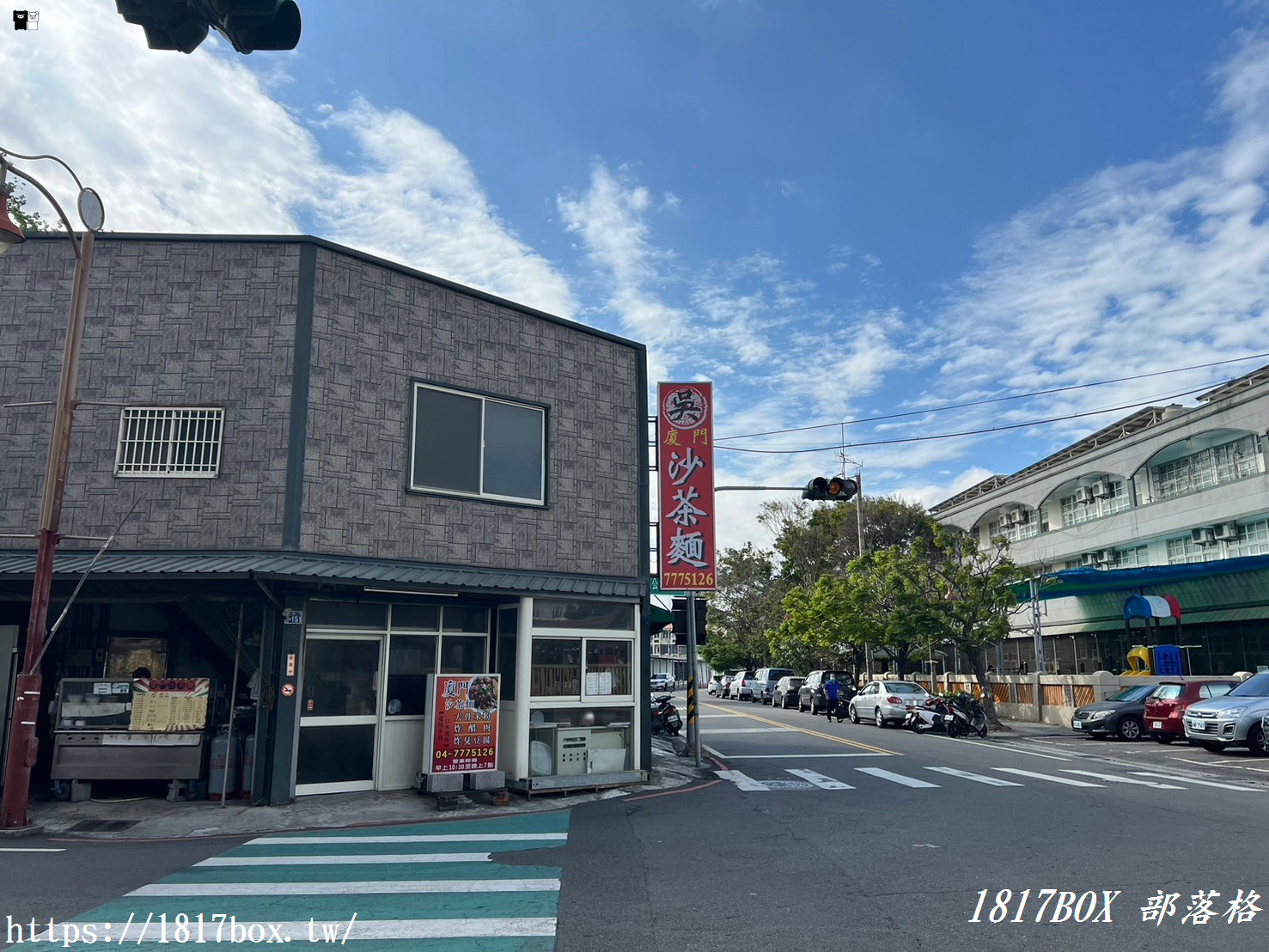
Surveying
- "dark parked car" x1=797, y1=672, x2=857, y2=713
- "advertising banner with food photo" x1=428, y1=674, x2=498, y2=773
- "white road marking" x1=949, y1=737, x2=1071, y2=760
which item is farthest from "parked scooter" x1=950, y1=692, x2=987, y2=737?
"advertising banner with food photo" x1=428, y1=674, x2=498, y2=773

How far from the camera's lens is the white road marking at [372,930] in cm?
633

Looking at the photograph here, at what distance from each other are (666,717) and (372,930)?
57.7ft

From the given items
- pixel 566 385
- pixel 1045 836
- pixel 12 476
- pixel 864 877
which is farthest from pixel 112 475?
pixel 1045 836

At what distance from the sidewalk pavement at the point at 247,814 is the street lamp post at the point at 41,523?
0.68 metres

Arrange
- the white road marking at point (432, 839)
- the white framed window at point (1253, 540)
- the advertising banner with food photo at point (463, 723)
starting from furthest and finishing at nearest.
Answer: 1. the white framed window at point (1253, 540)
2. the advertising banner with food photo at point (463, 723)
3. the white road marking at point (432, 839)

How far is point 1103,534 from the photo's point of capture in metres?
39.5

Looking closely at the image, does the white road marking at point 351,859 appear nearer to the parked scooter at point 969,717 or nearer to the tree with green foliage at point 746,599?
the parked scooter at point 969,717

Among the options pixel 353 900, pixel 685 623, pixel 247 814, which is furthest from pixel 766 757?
pixel 353 900

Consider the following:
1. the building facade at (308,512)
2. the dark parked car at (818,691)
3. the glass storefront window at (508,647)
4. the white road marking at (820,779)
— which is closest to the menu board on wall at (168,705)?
the building facade at (308,512)

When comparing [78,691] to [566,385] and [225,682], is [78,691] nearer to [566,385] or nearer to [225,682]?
[225,682]

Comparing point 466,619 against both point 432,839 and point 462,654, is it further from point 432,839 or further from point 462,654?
point 432,839

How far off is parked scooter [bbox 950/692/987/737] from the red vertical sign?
12.1 metres

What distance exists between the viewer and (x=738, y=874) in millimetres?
8297

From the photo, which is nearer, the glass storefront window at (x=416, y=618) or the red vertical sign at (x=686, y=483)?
the glass storefront window at (x=416, y=618)
